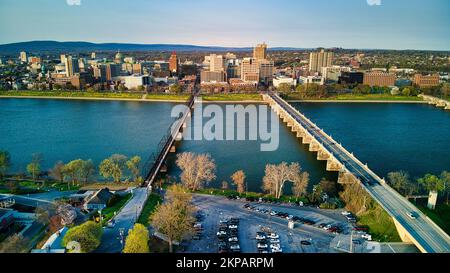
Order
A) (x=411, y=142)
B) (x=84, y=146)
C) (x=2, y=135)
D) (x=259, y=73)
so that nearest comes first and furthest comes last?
1. (x=84, y=146)
2. (x=411, y=142)
3. (x=2, y=135)
4. (x=259, y=73)

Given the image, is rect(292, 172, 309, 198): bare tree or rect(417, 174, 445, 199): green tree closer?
rect(417, 174, 445, 199): green tree

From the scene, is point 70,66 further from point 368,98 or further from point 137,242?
point 137,242

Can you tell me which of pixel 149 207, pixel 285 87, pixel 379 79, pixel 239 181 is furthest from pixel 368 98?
pixel 149 207

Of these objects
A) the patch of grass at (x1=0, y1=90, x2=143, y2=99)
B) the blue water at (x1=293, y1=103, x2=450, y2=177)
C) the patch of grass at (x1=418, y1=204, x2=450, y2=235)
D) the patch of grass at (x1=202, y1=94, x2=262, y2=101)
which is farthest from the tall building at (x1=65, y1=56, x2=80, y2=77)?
the patch of grass at (x1=418, y1=204, x2=450, y2=235)

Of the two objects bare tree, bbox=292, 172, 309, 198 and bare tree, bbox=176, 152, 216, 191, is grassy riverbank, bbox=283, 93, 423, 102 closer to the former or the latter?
bare tree, bbox=292, 172, 309, 198
